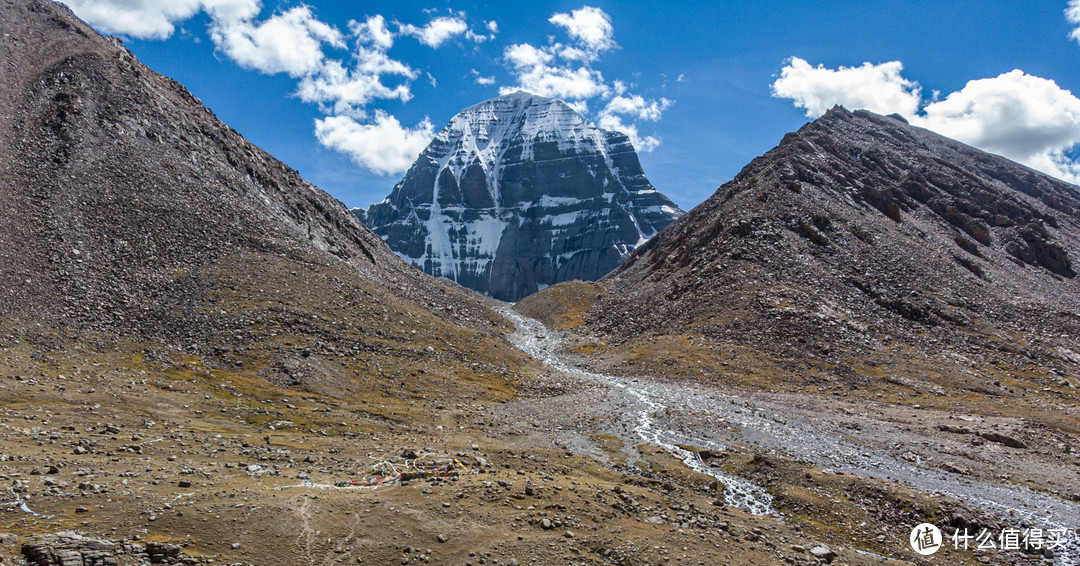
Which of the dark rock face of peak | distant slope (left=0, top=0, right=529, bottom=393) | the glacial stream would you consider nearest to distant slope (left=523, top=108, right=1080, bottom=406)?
the dark rock face of peak

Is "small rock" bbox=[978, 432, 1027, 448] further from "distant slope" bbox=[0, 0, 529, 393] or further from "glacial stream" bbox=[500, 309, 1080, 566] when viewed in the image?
"distant slope" bbox=[0, 0, 529, 393]

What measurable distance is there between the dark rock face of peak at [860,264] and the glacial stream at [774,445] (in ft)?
78.6

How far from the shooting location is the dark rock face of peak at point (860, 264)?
81.8 m

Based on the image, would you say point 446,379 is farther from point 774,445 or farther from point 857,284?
point 857,284

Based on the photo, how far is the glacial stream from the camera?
29.9 m

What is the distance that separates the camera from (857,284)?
9488 cm

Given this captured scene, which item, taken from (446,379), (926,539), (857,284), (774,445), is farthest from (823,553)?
(857,284)

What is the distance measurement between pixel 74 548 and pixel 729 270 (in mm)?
97079

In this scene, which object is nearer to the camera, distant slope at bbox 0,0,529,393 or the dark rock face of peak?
distant slope at bbox 0,0,529,393

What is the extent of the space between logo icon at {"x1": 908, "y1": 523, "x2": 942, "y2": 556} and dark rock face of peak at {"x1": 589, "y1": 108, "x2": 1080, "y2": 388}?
1947 inches

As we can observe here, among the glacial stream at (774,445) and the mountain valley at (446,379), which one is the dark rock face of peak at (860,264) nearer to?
the mountain valley at (446,379)

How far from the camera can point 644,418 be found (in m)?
49.2

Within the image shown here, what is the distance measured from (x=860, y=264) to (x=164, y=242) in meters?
106

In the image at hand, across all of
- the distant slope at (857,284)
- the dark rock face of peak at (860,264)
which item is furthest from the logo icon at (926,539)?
the dark rock face of peak at (860,264)
